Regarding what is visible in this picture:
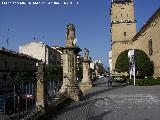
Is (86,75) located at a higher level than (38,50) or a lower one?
lower

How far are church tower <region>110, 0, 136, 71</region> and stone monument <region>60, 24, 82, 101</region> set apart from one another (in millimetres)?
46761

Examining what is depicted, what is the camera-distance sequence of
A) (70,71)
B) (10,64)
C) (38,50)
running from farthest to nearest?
(38,50), (10,64), (70,71)

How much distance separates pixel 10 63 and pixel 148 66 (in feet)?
69.8

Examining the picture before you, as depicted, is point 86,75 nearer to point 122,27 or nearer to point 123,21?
point 122,27

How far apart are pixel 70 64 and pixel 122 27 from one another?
48368 millimetres

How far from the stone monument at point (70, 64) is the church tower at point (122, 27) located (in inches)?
1841

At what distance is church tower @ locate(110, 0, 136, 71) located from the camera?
2516 inches

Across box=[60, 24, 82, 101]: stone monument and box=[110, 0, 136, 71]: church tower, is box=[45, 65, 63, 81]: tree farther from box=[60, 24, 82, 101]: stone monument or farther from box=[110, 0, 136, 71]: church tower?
box=[110, 0, 136, 71]: church tower

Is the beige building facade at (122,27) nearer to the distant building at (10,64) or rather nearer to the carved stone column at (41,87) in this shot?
the distant building at (10,64)

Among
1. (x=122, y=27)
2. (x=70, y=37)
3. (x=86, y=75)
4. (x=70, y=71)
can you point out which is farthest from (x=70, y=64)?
(x=122, y=27)

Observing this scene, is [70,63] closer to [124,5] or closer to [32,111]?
[32,111]

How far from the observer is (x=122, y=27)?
64.2 meters

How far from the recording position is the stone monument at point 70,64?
16.8 metres

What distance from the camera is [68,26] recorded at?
17.1 meters
